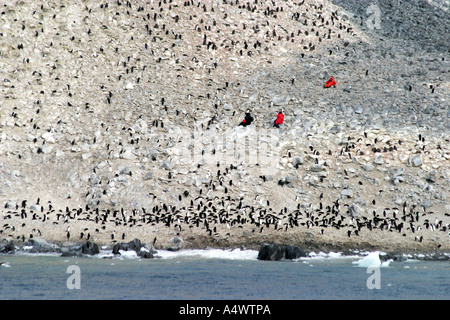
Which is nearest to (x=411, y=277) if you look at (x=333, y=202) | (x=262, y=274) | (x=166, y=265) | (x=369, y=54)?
(x=262, y=274)

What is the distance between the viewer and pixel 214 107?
44.5m

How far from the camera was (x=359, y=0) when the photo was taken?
65.2 meters

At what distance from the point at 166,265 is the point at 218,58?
26.5 metres

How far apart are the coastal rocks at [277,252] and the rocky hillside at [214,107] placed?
5067mm

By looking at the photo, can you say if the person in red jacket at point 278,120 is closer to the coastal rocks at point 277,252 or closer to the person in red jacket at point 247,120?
the person in red jacket at point 247,120

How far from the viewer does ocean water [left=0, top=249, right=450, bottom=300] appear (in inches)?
878

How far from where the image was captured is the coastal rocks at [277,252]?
3056cm

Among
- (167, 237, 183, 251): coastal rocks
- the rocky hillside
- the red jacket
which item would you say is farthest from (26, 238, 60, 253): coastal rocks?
the red jacket

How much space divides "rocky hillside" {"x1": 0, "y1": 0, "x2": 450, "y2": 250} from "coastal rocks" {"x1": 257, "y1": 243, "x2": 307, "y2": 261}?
5.07 metres

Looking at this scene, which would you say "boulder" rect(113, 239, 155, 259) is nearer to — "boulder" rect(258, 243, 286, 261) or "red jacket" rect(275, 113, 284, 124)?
"boulder" rect(258, 243, 286, 261)

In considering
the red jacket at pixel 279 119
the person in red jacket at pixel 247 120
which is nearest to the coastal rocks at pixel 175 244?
the person in red jacket at pixel 247 120

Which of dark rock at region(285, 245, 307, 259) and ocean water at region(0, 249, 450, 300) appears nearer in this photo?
ocean water at region(0, 249, 450, 300)

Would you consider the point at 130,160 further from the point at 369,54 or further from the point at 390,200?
the point at 369,54

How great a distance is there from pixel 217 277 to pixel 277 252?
6.37 meters
